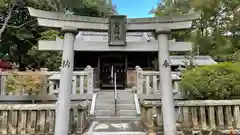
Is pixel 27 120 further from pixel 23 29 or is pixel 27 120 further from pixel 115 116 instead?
pixel 23 29

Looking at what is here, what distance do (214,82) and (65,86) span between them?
184 inches

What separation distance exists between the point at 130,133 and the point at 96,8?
21.9m

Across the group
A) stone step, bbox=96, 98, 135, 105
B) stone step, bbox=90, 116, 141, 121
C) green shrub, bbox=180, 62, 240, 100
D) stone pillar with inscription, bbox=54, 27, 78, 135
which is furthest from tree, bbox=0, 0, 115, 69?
green shrub, bbox=180, 62, 240, 100

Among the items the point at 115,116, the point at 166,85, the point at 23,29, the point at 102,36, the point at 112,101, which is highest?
the point at 23,29

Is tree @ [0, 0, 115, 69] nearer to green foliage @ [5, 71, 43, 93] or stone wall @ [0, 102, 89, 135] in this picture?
green foliage @ [5, 71, 43, 93]

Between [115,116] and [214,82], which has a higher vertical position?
[214,82]

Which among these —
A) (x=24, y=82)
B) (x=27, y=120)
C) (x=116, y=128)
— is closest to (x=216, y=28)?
(x=116, y=128)

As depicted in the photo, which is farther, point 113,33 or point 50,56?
point 50,56

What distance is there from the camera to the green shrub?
26.0 ft

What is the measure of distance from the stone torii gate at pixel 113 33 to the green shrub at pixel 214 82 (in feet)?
6.32

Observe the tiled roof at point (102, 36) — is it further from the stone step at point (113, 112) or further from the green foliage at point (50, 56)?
the stone step at point (113, 112)

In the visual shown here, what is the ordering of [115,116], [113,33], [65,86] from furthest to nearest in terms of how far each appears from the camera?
[115,116] → [113,33] → [65,86]

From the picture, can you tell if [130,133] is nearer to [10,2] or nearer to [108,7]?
[10,2]

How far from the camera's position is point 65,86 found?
21.6 feet
